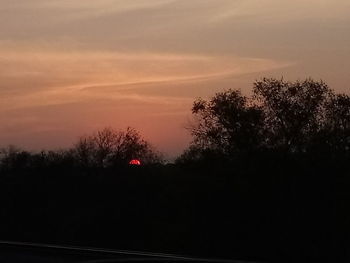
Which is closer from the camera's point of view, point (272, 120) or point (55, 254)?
point (55, 254)

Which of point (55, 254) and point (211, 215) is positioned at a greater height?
point (211, 215)

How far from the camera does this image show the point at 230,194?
136 feet

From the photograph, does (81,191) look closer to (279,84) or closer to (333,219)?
(279,84)

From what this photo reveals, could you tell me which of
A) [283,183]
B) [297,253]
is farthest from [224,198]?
[297,253]

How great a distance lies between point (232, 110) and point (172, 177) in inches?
224

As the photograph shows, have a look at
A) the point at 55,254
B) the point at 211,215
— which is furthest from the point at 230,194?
the point at 55,254

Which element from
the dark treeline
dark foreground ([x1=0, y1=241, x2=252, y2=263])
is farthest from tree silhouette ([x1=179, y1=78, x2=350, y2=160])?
dark foreground ([x1=0, y1=241, x2=252, y2=263])

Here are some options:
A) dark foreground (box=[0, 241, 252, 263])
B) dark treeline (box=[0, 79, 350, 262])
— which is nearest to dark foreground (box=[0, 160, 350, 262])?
dark treeline (box=[0, 79, 350, 262])

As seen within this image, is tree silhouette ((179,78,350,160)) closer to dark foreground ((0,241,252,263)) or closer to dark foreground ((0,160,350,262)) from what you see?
dark foreground ((0,160,350,262))

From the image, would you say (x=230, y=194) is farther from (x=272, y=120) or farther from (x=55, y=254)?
(x=55, y=254)

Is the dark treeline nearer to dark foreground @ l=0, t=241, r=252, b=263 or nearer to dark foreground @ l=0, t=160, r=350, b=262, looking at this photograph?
dark foreground @ l=0, t=160, r=350, b=262

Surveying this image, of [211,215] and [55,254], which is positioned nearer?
[55,254]

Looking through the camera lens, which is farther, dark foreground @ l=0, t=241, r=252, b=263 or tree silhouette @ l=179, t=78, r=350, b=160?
tree silhouette @ l=179, t=78, r=350, b=160

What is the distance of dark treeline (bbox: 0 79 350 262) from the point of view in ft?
121
